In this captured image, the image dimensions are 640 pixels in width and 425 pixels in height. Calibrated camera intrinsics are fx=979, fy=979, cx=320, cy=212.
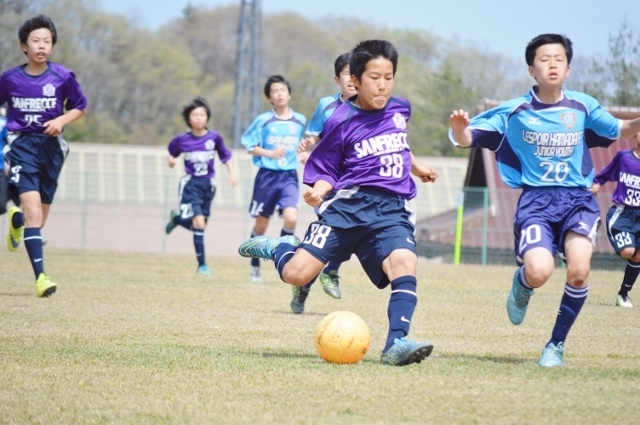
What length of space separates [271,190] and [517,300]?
6568mm

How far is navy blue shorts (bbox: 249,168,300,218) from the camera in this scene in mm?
12414

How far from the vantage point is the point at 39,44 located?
30.2 ft

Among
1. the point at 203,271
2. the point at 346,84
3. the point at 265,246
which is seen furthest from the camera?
the point at 203,271

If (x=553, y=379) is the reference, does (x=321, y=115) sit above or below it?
above

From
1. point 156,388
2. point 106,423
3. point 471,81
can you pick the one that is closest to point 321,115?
point 156,388

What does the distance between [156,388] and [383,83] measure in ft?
7.52

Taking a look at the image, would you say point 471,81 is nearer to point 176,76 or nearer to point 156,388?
point 176,76

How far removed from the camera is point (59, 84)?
945 cm

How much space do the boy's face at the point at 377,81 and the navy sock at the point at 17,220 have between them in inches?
220

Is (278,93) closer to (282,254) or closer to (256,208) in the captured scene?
(256,208)

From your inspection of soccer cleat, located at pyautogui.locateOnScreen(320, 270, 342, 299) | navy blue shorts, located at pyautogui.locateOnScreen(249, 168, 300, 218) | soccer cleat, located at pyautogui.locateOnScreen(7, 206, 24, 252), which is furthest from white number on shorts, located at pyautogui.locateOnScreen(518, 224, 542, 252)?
navy blue shorts, located at pyautogui.locateOnScreen(249, 168, 300, 218)

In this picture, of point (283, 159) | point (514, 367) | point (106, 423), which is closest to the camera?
point (106, 423)

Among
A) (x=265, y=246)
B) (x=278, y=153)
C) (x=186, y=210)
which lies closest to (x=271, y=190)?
(x=278, y=153)

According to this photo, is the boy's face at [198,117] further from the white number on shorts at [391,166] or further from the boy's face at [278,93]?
the white number on shorts at [391,166]
